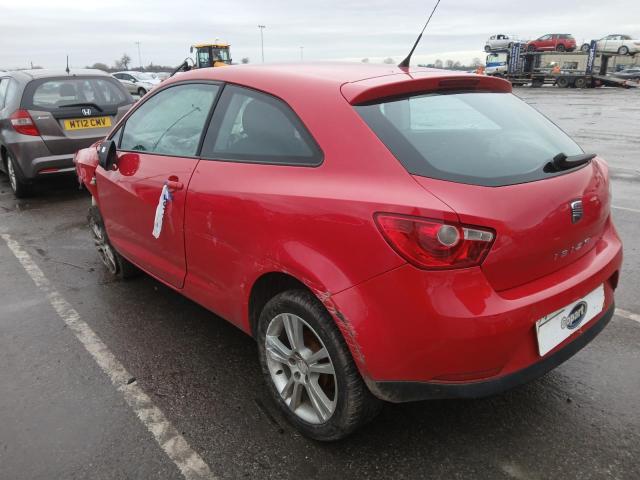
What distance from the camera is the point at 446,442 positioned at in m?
2.33

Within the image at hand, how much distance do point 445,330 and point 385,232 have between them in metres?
0.40

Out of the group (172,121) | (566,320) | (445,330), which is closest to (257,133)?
(172,121)

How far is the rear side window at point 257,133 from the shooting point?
2.29 meters

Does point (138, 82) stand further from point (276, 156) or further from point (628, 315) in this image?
point (628, 315)

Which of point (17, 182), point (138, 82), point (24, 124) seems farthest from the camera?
point (138, 82)

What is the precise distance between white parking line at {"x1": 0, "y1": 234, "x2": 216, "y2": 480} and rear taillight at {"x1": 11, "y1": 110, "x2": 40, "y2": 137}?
127 inches

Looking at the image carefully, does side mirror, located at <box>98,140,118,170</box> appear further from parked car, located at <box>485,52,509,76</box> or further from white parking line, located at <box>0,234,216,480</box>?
parked car, located at <box>485,52,509,76</box>

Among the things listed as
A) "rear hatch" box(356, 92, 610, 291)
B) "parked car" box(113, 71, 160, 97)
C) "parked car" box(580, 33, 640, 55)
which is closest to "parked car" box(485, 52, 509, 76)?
"parked car" box(580, 33, 640, 55)

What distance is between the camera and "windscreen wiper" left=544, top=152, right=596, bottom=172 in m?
2.17

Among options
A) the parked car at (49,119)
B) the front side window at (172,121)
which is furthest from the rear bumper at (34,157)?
the front side window at (172,121)

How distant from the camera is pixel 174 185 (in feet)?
9.30

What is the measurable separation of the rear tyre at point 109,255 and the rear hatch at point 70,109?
9.44 ft

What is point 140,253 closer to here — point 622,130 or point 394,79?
point 394,79

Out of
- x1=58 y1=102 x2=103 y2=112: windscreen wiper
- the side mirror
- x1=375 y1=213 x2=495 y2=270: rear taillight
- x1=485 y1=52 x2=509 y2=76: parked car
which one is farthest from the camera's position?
x1=485 y1=52 x2=509 y2=76: parked car
